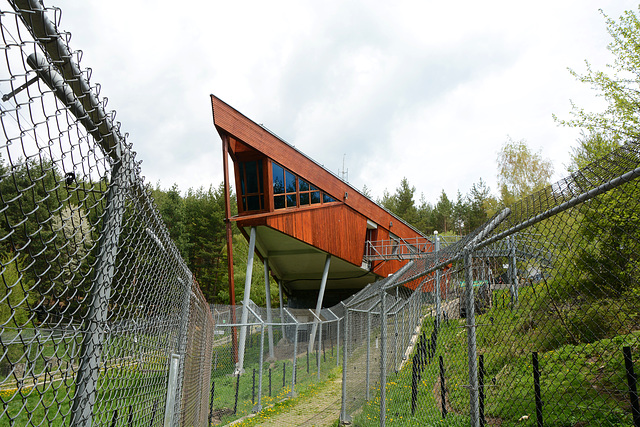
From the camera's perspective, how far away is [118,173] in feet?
6.48

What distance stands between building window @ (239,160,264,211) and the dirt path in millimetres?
11379

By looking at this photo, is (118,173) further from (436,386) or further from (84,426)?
(436,386)

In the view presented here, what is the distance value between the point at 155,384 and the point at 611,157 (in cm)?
351

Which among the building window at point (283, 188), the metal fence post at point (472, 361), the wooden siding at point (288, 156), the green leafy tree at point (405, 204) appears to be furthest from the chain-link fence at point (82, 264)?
the green leafy tree at point (405, 204)

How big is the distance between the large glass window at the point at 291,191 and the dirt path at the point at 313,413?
10901mm

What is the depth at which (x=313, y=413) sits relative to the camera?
34.4ft

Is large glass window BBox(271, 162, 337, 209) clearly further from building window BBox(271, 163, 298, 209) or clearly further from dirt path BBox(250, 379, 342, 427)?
dirt path BBox(250, 379, 342, 427)

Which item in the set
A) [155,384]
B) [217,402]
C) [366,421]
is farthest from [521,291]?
[217,402]

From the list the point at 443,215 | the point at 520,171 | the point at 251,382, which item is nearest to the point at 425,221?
the point at 443,215

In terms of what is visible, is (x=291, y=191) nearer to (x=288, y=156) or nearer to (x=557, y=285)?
(x=288, y=156)

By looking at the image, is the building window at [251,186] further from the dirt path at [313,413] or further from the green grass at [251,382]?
the dirt path at [313,413]

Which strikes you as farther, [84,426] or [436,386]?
[436,386]

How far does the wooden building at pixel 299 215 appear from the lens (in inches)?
818

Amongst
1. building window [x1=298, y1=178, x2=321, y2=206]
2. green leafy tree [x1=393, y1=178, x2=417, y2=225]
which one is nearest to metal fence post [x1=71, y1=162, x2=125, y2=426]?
building window [x1=298, y1=178, x2=321, y2=206]
